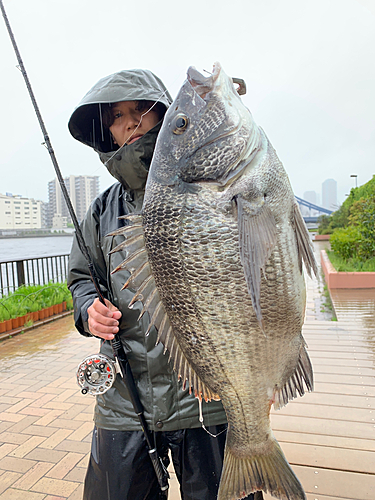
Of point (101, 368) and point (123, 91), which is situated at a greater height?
point (123, 91)

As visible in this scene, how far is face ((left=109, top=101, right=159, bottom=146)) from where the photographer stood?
1.87m

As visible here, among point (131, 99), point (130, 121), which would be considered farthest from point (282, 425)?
point (131, 99)

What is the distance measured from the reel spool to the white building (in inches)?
94.1

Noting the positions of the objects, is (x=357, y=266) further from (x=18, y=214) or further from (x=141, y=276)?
(x=141, y=276)

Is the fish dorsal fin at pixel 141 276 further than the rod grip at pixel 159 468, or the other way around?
the rod grip at pixel 159 468

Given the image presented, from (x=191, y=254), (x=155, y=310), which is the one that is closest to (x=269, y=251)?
(x=191, y=254)

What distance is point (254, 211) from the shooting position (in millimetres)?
1253

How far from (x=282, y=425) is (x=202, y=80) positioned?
303 cm

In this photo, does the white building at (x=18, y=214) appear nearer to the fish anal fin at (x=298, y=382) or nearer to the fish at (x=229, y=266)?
the fish at (x=229, y=266)

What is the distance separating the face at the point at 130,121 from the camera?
187cm

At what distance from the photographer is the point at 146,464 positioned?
1.78 metres

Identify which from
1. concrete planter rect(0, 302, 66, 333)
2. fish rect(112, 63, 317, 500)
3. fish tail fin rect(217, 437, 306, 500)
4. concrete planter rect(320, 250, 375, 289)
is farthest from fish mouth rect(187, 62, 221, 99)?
concrete planter rect(320, 250, 375, 289)

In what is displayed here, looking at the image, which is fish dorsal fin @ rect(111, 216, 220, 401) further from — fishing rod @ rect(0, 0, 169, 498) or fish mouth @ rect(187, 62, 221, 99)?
fish mouth @ rect(187, 62, 221, 99)

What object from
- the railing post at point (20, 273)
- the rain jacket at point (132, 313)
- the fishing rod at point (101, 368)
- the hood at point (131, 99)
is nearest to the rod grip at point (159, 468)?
the fishing rod at point (101, 368)
